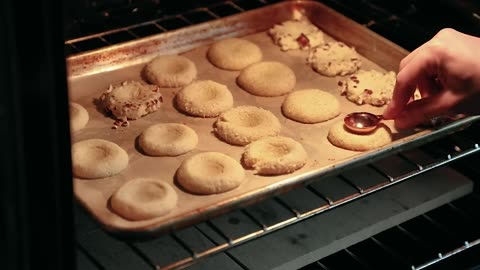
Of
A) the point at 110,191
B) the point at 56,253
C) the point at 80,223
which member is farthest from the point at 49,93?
the point at 80,223

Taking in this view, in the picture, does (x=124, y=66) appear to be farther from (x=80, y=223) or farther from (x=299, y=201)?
(x=299, y=201)

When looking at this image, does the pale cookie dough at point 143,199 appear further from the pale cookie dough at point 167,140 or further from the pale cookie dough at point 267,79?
the pale cookie dough at point 267,79

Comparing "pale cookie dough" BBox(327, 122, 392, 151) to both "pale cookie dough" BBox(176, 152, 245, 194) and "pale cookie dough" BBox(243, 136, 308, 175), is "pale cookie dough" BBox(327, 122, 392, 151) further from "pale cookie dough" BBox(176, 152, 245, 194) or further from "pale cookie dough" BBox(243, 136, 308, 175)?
"pale cookie dough" BBox(176, 152, 245, 194)

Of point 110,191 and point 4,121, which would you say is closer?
point 4,121

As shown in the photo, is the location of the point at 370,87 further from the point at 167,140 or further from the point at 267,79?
the point at 167,140

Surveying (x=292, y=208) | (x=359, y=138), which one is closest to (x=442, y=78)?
(x=359, y=138)

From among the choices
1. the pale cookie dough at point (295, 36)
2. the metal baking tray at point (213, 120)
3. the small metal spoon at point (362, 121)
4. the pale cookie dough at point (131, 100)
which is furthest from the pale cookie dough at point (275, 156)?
the pale cookie dough at point (295, 36)
